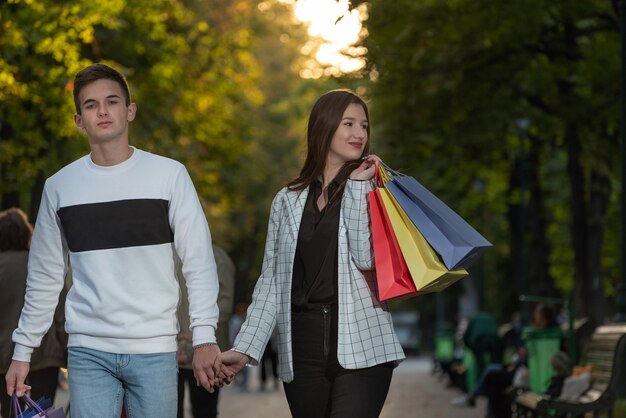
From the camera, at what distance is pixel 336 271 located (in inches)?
242

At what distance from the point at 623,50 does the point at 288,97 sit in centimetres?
3793

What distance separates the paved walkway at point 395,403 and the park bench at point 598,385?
6468mm

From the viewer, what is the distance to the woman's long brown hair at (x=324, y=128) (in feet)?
21.0

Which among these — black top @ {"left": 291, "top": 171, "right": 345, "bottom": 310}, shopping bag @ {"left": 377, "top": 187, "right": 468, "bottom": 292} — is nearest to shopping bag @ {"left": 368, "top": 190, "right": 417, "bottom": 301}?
shopping bag @ {"left": 377, "top": 187, "right": 468, "bottom": 292}

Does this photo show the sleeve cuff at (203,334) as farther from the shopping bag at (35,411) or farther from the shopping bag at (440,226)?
the shopping bag at (440,226)

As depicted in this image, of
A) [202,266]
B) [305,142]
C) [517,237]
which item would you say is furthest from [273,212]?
[517,237]

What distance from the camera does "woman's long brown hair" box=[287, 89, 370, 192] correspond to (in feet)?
21.0

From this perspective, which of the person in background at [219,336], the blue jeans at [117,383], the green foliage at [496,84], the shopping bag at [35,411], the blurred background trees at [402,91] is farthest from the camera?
the green foliage at [496,84]

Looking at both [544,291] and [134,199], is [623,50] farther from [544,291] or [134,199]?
[544,291]

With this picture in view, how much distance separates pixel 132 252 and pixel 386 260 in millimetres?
1067

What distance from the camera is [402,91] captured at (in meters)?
21.7

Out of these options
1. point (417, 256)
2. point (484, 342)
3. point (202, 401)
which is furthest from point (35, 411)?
point (484, 342)

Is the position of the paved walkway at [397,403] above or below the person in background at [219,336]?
below

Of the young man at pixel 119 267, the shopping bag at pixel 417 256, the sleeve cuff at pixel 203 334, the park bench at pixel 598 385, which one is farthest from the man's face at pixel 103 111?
the park bench at pixel 598 385
